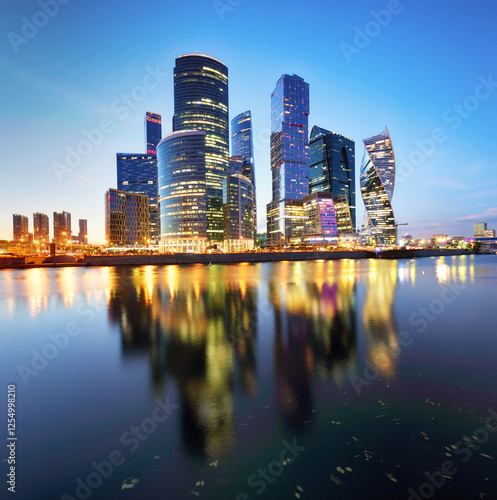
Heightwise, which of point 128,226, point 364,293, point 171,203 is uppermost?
point 171,203

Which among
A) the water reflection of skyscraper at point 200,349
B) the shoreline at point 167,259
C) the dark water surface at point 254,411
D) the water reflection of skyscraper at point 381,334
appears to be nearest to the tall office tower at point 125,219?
the shoreline at point 167,259

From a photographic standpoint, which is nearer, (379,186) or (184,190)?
(184,190)

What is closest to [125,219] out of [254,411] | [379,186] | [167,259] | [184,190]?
[184,190]

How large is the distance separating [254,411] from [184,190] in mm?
174061

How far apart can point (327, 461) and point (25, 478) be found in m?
5.55

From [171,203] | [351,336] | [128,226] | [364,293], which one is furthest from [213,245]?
[351,336]

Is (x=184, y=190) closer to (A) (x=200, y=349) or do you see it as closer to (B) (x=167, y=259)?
(B) (x=167, y=259)

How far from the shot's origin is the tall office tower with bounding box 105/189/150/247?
168225mm

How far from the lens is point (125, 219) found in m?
174

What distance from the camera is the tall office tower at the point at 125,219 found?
552 ft

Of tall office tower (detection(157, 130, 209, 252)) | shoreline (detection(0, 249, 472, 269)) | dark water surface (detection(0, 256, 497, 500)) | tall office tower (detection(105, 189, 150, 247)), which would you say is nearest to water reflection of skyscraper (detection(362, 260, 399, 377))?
dark water surface (detection(0, 256, 497, 500))

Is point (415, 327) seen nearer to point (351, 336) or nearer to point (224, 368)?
point (351, 336)

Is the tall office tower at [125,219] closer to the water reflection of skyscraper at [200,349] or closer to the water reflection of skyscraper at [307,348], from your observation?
the water reflection of skyscraper at [200,349]

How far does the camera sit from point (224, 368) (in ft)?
28.5
